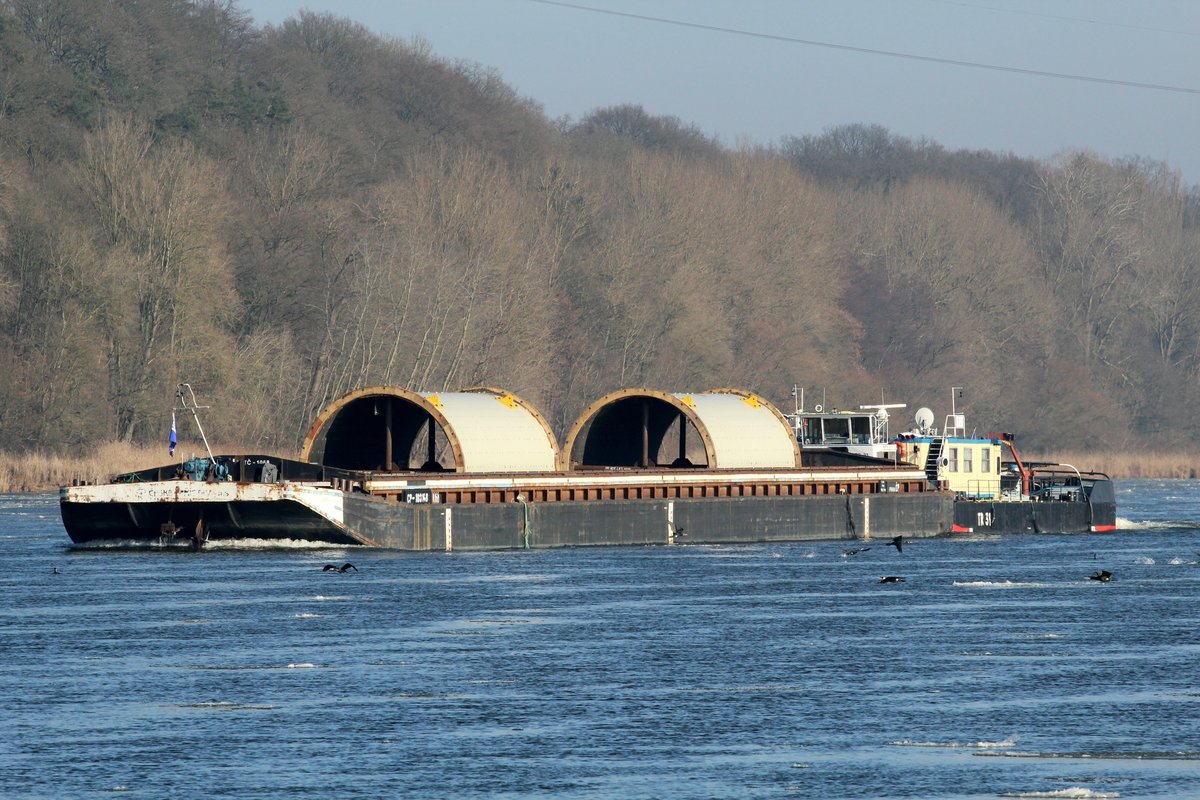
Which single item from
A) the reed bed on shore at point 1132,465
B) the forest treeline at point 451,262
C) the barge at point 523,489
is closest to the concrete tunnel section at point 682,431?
the barge at point 523,489

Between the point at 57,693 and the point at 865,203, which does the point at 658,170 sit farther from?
the point at 57,693

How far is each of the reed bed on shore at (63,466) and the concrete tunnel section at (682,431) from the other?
2636 cm

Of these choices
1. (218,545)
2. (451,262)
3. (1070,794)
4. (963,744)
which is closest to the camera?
(1070,794)

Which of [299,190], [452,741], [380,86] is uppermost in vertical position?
[380,86]

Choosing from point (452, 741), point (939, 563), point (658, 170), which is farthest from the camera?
point (658, 170)

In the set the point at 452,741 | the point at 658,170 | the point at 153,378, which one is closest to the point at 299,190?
the point at 153,378

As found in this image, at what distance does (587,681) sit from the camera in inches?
1458

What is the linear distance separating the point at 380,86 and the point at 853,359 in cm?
4787

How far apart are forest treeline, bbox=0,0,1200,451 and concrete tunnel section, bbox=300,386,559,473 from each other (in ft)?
109

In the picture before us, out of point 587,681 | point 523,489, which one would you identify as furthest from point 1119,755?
point 523,489

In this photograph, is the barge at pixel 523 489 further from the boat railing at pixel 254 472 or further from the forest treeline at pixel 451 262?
the forest treeline at pixel 451 262

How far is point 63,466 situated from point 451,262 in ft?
110

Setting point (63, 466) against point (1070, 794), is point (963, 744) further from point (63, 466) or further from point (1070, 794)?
point (63, 466)

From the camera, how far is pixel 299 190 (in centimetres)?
12825
